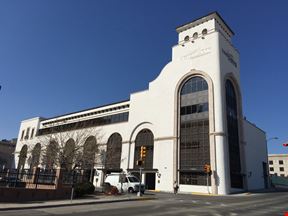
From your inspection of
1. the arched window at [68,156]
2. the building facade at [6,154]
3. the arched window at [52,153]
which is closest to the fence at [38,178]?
the arched window at [68,156]

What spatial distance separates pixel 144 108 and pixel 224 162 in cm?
1977

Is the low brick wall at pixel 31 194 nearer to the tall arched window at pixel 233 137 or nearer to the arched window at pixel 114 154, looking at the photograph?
the tall arched window at pixel 233 137

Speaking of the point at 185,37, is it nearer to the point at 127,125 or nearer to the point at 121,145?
the point at 127,125

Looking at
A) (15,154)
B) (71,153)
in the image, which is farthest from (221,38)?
(15,154)

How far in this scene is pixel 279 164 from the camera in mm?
111625

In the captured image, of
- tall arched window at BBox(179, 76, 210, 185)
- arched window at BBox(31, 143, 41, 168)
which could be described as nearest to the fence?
tall arched window at BBox(179, 76, 210, 185)

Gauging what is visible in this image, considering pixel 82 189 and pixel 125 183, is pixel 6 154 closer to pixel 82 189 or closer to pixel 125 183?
pixel 125 183

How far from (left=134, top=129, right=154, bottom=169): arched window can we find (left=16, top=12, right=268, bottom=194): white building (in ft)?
0.64

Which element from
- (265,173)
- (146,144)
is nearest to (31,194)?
(146,144)

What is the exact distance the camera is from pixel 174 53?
48781 mm

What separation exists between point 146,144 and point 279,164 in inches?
3600

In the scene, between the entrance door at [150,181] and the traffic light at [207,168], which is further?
the entrance door at [150,181]

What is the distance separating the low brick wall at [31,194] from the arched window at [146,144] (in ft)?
80.2

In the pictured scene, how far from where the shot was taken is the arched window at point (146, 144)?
45156 mm
